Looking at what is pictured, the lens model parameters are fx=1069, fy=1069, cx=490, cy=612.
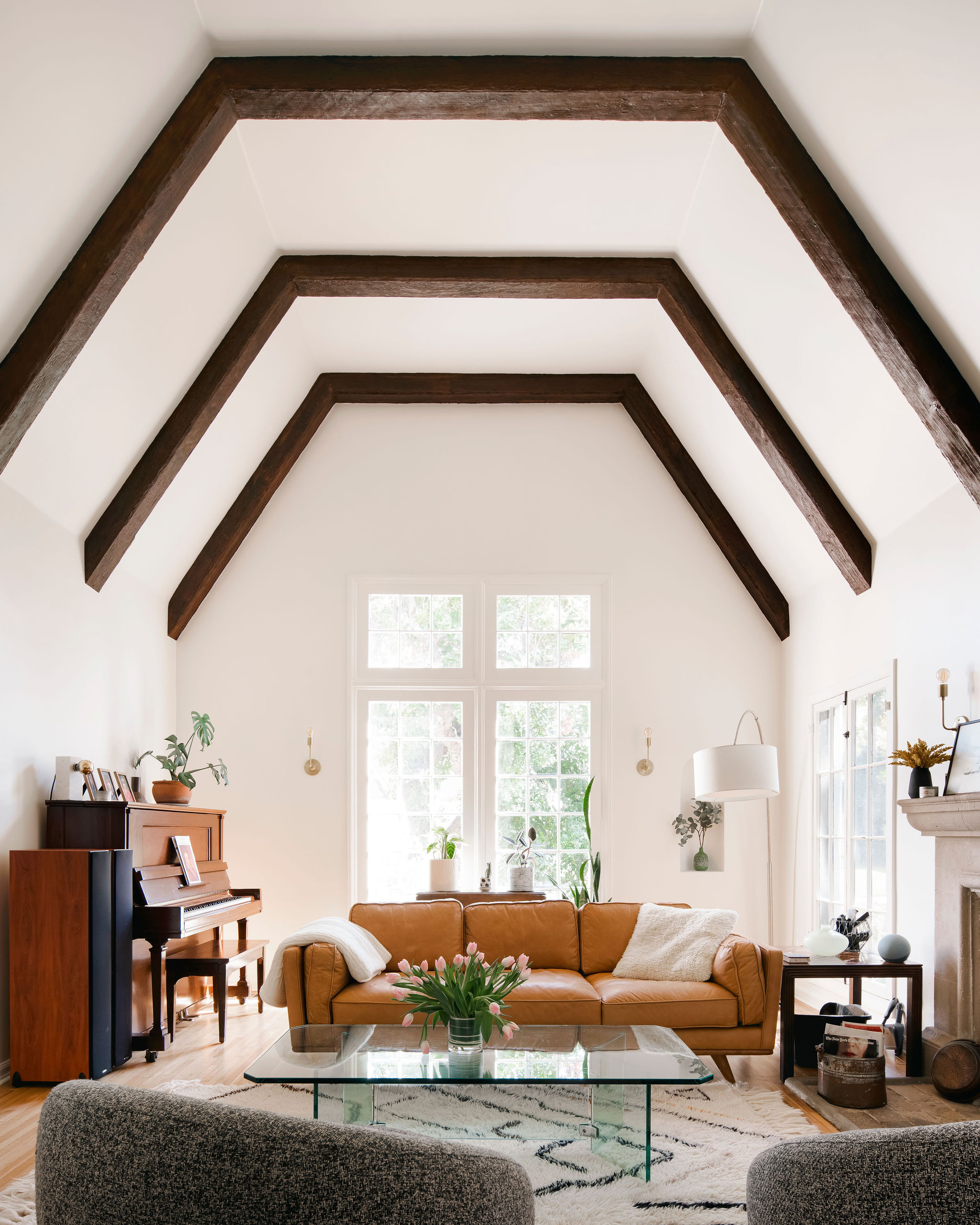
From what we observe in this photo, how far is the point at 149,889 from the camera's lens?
5.21 m

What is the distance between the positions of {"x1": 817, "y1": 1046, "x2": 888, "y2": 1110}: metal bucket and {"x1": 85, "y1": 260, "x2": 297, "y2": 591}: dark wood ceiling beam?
4.21 metres

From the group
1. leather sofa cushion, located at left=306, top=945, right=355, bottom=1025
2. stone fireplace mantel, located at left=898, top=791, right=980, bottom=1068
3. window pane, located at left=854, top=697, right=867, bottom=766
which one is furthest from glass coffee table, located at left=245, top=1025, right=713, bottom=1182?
window pane, located at left=854, top=697, right=867, bottom=766

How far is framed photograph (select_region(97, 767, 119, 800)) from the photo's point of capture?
17.4 ft

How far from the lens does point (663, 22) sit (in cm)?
391

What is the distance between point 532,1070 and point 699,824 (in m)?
3.84

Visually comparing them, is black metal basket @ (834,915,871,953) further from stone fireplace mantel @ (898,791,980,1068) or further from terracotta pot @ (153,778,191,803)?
terracotta pot @ (153,778,191,803)

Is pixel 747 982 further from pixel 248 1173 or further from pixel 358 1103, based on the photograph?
pixel 248 1173

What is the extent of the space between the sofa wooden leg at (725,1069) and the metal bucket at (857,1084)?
538 millimetres

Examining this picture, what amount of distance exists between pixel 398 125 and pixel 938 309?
2288mm

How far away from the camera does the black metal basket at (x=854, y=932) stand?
479 centimetres

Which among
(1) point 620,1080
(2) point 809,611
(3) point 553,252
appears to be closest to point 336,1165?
(1) point 620,1080

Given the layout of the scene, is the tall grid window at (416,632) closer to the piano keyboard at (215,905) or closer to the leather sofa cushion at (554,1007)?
the piano keyboard at (215,905)

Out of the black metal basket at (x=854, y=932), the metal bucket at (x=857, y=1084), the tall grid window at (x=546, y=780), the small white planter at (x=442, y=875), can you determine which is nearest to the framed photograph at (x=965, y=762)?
the black metal basket at (x=854, y=932)

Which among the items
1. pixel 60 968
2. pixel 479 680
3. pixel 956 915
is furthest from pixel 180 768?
pixel 956 915
